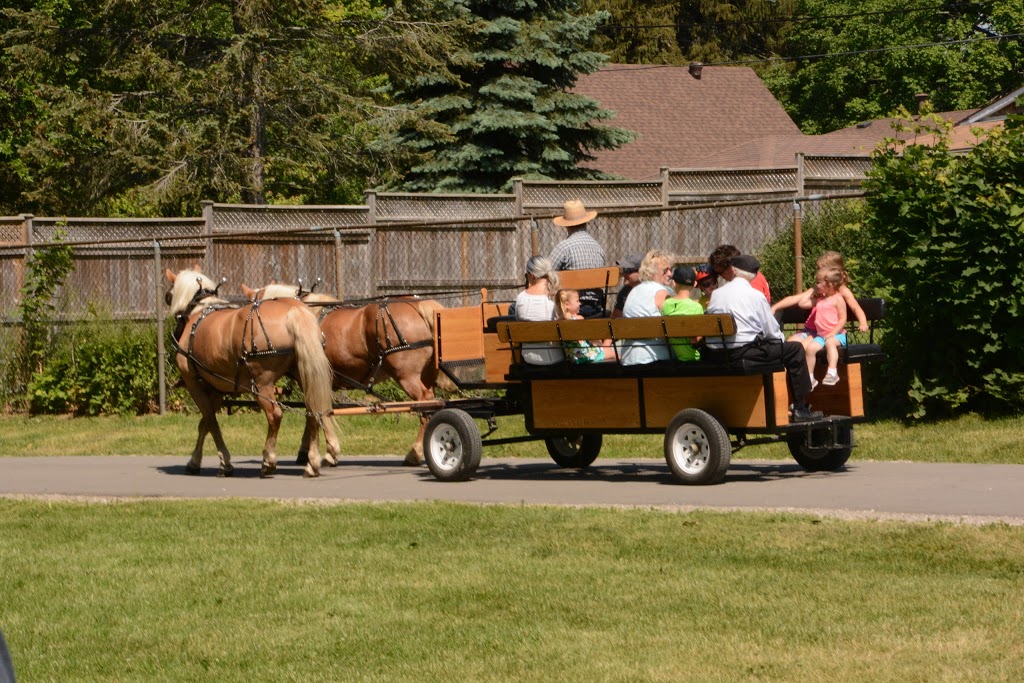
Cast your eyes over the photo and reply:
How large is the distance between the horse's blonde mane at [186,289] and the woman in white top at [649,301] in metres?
4.67

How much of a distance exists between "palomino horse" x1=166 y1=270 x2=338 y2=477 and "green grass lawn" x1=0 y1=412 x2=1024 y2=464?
2.31 metres

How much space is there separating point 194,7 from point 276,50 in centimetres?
211

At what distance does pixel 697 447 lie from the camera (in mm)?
11570

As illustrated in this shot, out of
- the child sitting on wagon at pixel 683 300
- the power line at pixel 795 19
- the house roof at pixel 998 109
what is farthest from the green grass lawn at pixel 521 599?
the power line at pixel 795 19

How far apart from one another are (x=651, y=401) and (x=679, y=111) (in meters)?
34.8

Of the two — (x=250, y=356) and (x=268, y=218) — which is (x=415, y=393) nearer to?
(x=250, y=356)

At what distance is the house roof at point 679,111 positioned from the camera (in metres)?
42.9

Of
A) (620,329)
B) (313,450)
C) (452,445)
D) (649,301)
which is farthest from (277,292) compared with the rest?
(620,329)

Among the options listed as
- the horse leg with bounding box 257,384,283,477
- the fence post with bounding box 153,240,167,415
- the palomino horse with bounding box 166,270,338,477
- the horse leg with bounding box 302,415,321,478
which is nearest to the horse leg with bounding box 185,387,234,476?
the palomino horse with bounding box 166,270,338,477

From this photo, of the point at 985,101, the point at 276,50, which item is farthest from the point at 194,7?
the point at 985,101

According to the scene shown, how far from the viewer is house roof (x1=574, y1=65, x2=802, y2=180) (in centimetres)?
4294

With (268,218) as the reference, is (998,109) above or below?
above

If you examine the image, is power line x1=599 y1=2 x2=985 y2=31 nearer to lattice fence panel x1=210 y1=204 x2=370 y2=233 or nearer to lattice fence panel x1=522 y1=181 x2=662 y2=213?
lattice fence panel x1=522 y1=181 x2=662 y2=213

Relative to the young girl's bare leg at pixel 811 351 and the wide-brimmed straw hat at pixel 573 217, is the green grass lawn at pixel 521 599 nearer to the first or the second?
the young girl's bare leg at pixel 811 351
